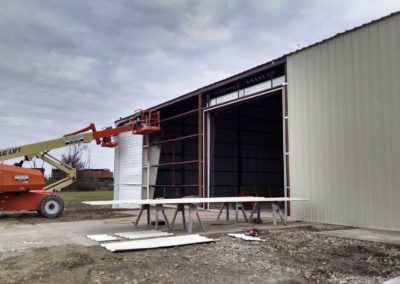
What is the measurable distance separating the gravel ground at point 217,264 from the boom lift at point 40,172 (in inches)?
280

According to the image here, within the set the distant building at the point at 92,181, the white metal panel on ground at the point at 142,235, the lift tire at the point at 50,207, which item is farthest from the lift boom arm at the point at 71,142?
the distant building at the point at 92,181

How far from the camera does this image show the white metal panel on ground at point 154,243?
8289mm

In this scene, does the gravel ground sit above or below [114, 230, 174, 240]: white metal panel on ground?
below

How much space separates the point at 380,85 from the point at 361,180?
2.61m

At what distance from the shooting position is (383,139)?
11.1 meters

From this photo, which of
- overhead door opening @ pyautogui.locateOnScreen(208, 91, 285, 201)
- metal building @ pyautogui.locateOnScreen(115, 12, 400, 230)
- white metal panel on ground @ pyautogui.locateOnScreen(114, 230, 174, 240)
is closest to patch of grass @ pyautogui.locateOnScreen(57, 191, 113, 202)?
overhead door opening @ pyautogui.locateOnScreen(208, 91, 285, 201)

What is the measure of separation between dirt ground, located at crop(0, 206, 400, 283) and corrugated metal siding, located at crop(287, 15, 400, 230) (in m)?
2.69

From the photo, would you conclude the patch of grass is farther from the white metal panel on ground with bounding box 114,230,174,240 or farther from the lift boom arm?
the white metal panel on ground with bounding box 114,230,174,240

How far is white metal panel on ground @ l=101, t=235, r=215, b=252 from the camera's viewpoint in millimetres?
8289

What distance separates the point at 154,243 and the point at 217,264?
83.0 inches

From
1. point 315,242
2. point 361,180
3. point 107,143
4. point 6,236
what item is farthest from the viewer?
point 107,143

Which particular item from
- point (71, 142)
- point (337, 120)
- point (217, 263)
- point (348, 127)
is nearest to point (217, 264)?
point (217, 263)

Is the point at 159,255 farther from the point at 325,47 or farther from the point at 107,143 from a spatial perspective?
the point at 107,143

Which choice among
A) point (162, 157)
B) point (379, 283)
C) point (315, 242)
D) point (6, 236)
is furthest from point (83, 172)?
point (379, 283)
